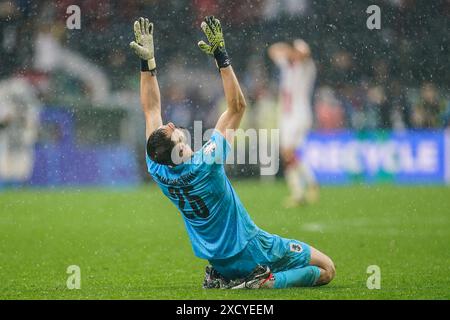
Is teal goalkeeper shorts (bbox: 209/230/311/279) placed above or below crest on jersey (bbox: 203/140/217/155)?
below

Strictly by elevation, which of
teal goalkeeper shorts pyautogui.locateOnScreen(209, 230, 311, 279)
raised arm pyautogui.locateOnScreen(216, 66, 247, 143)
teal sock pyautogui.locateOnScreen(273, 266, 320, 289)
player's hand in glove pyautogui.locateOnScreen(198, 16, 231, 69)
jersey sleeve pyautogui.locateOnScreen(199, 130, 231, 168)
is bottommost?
teal sock pyautogui.locateOnScreen(273, 266, 320, 289)

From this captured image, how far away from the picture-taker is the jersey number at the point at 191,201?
19.6ft

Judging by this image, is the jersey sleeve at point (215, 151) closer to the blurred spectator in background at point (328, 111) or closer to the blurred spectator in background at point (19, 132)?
the blurred spectator in background at point (19, 132)

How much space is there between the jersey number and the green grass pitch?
21.0 inches

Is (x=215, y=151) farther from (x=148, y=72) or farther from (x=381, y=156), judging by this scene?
(x=381, y=156)

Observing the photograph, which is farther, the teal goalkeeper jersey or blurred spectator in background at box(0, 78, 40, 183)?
blurred spectator in background at box(0, 78, 40, 183)

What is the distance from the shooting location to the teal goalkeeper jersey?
233 inches

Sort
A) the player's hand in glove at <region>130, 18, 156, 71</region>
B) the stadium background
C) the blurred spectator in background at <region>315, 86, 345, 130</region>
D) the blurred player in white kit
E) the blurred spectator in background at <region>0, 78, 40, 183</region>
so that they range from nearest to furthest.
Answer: the player's hand in glove at <region>130, 18, 156, 71</region> → the stadium background → the blurred player in white kit → the blurred spectator in background at <region>0, 78, 40, 183</region> → the blurred spectator in background at <region>315, 86, 345, 130</region>

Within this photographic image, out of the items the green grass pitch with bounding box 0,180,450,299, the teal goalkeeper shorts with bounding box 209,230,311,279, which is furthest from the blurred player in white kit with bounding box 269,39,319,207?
the teal goalkeeper shorts with bounding box 209,230,311,279

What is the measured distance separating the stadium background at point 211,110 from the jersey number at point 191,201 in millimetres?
3514

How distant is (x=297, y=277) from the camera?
6227mm

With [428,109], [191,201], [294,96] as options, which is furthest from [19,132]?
[191,201]

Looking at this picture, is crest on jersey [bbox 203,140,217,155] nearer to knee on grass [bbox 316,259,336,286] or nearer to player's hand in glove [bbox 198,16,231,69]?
player's hand in glove [bbox 198,16,231,69]

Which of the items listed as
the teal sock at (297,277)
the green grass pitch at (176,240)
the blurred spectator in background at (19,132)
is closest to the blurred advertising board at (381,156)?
the green grass pitch at (176,240)
